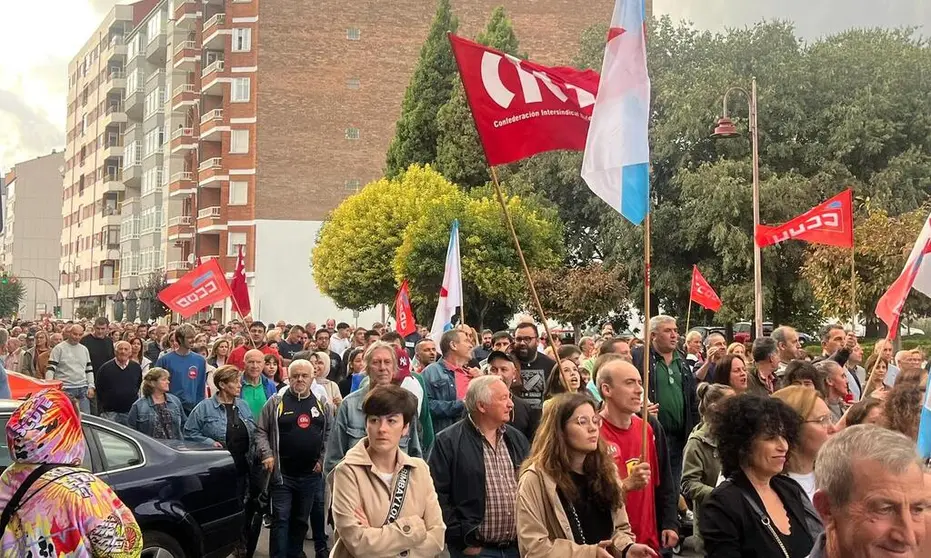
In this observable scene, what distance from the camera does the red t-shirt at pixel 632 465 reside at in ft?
19.5

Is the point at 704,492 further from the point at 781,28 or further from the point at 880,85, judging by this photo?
the point at 781,28

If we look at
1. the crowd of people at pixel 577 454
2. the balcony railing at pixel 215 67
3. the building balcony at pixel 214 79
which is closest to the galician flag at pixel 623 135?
the crowd of people at pixel 577 454

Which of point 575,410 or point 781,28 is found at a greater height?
point 781,28

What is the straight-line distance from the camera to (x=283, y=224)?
6419cm

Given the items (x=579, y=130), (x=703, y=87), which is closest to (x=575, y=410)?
(x=579, y=130)

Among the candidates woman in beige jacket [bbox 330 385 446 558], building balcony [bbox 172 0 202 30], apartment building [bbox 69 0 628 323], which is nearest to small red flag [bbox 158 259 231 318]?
woman in beige jacket [bbox 330 385 446 558]

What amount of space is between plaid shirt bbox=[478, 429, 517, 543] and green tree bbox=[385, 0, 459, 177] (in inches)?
1952

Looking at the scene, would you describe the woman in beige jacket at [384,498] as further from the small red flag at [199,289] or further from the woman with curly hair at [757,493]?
the small red flag at [199,289]

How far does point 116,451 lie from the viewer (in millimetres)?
7746

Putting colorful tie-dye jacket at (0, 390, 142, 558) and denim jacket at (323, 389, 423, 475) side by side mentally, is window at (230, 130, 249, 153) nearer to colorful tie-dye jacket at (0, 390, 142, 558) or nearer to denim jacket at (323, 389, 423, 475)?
denim jacket at (323, 389, 423, 475)

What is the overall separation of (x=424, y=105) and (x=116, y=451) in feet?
162

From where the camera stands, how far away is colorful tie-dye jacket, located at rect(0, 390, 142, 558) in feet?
13.1

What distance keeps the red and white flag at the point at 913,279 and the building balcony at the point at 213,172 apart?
2296 inches

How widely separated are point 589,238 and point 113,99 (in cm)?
6324
